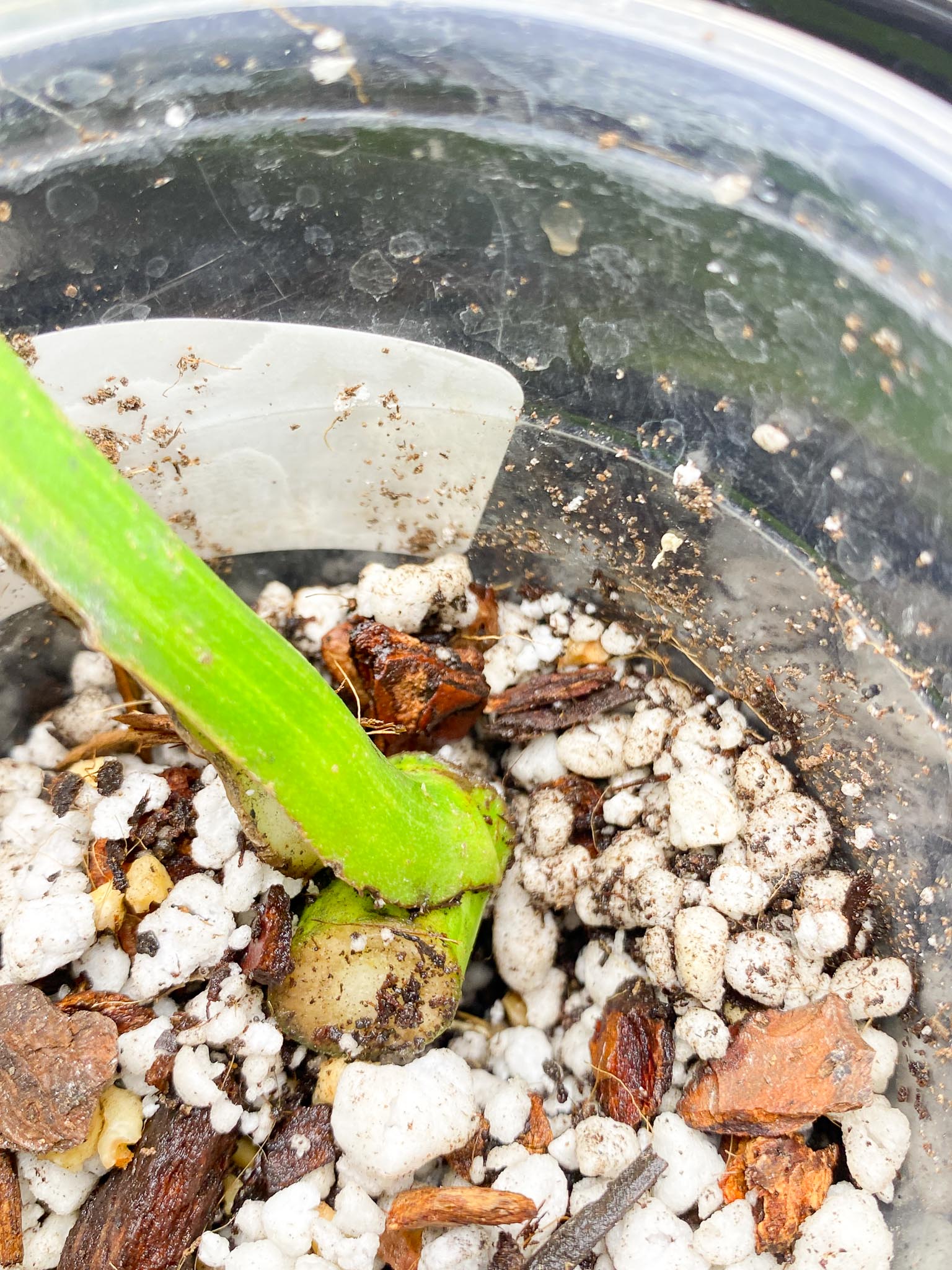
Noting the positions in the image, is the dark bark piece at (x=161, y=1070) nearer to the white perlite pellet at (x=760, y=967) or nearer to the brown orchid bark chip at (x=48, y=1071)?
the brown orchid bark chip at (x=48, y=1071)

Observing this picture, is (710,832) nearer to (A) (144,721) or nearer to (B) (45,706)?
(A) (144,721)

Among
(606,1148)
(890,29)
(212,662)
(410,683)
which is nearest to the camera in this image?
(212,662)

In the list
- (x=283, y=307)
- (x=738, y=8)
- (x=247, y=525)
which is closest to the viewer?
(x=738, y=8)

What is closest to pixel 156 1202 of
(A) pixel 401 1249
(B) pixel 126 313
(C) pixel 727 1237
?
(A) pixel 401 1249

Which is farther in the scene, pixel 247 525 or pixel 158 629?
pixel 247 525

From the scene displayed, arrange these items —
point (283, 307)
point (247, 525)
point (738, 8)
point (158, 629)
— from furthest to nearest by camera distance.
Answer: point (247, 525)
point (283, 307)
point (738, 8)
point (158, 629)

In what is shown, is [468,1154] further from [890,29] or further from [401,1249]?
[890,29]

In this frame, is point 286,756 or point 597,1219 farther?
point 597,1219

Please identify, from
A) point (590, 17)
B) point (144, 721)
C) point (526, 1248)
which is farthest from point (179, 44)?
point (526, 1248)
